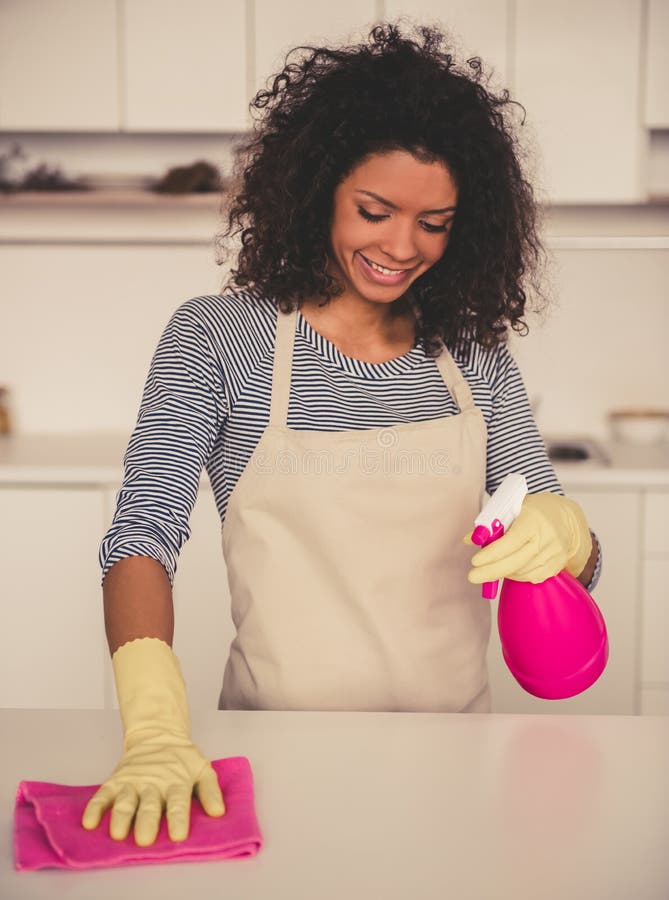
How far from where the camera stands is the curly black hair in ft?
4.10

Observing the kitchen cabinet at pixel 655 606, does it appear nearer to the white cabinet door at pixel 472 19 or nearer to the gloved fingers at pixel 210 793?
the white cabinet door at pixel 472 19

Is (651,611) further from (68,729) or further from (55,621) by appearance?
(68,729)

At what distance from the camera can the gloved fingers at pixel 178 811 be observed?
2.70ft

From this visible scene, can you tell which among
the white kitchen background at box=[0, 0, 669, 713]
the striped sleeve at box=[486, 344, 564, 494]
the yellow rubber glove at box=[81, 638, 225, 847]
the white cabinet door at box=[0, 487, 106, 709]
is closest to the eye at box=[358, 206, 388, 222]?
the striped sleeve at box=[486, 344, 564, 494]

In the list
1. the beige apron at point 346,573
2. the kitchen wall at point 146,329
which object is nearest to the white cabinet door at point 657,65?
the kitchen wall at point 146,329

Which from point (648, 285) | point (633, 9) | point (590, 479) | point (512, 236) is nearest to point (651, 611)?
point (590, 479)

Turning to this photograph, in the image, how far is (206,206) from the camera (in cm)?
279

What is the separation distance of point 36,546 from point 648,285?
184 cm

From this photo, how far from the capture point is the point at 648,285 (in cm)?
290

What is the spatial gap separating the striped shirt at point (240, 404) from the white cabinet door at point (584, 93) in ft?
4.28

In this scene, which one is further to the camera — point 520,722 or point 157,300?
point 157,300

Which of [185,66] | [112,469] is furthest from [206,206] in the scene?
[112,469]

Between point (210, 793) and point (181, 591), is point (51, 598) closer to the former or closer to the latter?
point (181, 591)

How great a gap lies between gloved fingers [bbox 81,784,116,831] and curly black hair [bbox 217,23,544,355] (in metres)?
0.70
